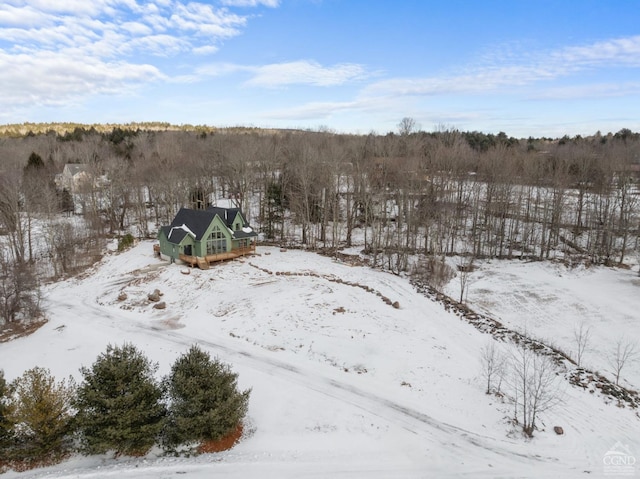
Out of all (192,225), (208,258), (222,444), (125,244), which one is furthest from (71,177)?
(222,444)

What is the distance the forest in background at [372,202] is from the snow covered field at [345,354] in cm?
518

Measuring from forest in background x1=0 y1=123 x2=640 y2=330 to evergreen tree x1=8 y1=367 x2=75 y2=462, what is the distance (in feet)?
69.5

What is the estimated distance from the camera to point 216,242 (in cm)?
2850

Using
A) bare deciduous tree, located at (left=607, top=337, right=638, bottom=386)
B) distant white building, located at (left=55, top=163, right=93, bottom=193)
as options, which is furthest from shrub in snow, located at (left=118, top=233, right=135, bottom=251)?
bare deciduous tree, located at (left=607, top=337, right=638, bottom=386)

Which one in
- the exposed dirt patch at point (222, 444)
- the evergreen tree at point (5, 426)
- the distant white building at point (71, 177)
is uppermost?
the distant white building at point (71, 177)

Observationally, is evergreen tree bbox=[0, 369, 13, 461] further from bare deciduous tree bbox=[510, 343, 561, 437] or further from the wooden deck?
the wooden deck

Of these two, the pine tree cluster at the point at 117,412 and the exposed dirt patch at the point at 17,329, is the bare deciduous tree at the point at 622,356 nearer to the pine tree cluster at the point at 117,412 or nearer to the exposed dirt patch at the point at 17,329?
the pine tree cluster at the point at 117,412

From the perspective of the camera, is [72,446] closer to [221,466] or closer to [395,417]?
[221,466]

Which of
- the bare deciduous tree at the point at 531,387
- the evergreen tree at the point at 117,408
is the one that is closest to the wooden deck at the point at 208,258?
the evergreen tree at the point at 117,408

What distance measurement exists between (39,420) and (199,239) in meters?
18.2

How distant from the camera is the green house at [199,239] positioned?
90.4ft

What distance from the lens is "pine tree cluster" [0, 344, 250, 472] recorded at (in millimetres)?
10016

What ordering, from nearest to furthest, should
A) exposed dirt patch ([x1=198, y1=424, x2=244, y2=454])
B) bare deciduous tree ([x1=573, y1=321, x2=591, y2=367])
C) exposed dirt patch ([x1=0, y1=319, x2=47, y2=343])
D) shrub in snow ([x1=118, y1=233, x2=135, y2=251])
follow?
exposed dirt patch ([x1=198, y1=424, x2=244, y2=454]) → bare deciduous tree ([x1=573, y1=321, x2=591, y2=367]) → exposed dirt patch ([x1=0, y1=319, x2=47, y2=343]) → shrub in snow ([x1=118, y1=233, x2=135, y2=251])

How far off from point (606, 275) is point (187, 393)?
102ft
